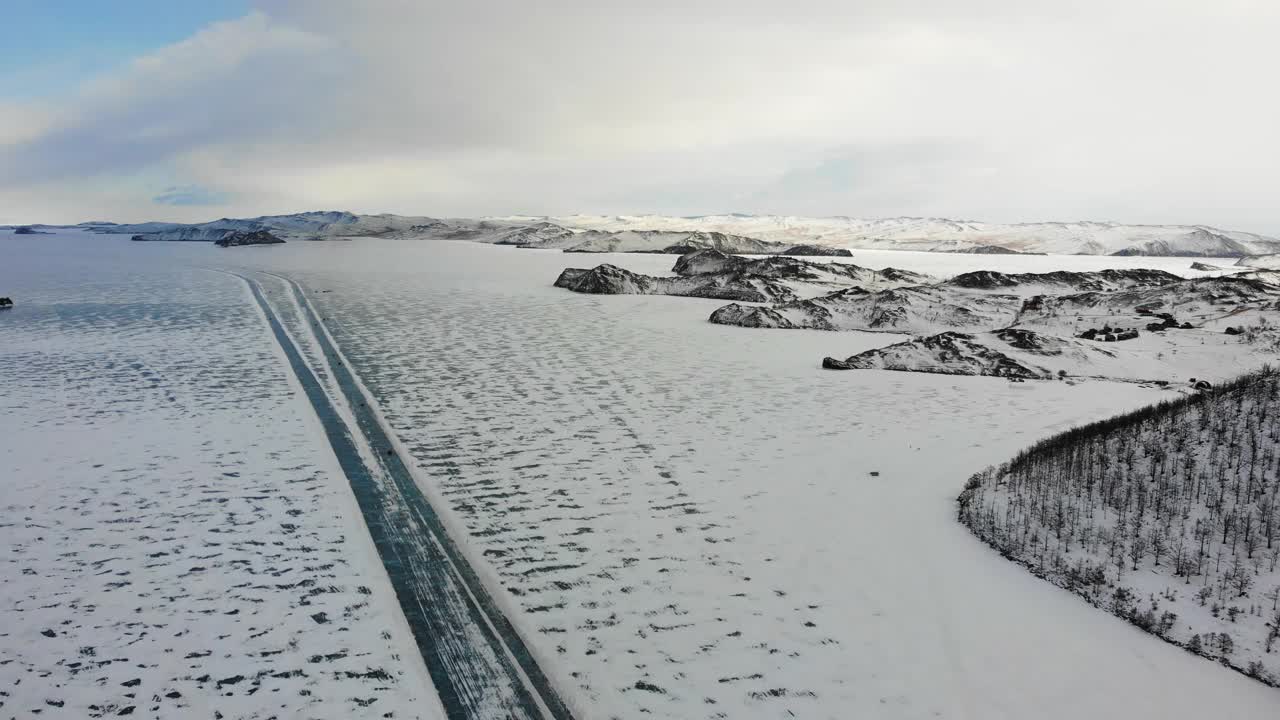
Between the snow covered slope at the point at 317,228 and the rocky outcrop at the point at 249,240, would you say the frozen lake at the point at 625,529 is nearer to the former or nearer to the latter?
the rocky outcrop at the point at 249,240

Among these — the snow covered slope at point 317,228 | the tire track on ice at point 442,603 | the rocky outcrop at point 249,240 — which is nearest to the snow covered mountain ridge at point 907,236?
the snow covered slope at point 317,228

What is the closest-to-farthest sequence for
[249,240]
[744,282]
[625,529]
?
[625,529] < [744,282] < [249,240]

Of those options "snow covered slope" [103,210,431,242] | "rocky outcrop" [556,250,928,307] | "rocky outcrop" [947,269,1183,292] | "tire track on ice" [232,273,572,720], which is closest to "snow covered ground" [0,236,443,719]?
"tire track on ice" [232,273,572,720]

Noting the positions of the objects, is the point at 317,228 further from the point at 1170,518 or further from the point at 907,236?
the point at 1170,518

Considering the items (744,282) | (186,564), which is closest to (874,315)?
(744,282)

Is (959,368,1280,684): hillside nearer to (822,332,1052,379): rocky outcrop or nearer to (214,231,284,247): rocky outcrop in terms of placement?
(822,332,1052,379): rocky outcrop

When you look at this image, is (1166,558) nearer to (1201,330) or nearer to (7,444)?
(7,444)

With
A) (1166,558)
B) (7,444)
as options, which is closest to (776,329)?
(1166,558)
